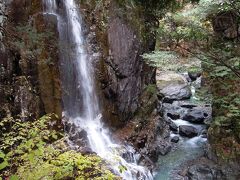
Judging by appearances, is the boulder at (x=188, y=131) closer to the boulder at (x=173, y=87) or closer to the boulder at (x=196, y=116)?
the boulder at (x=196, y=116)

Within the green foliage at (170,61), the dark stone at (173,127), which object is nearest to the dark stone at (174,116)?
the dark stone at (173,127)

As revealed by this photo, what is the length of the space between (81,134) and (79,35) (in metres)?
3.62

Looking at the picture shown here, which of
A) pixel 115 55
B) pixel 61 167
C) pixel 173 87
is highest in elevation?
pixel 115 55

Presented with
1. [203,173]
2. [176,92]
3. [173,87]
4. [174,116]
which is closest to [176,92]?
[176,92]

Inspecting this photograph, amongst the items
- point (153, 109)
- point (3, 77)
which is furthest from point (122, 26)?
point (3, 77)

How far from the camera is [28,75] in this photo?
353 inches

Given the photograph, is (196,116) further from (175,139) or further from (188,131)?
(175,139)

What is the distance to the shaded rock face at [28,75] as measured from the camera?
850 centimetres

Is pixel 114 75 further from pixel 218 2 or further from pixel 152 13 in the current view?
pixel 218 2

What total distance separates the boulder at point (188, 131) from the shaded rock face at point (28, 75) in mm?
6218

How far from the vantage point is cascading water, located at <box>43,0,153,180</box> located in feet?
32.7

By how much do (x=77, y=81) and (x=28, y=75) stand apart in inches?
78.3

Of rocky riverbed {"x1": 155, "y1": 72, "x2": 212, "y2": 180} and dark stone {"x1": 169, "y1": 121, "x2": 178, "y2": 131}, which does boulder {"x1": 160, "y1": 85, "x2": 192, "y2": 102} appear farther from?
dark stone {"x1": 169, "y1": 121, "x2": 178, "y2": 131}

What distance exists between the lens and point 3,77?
337 inches
